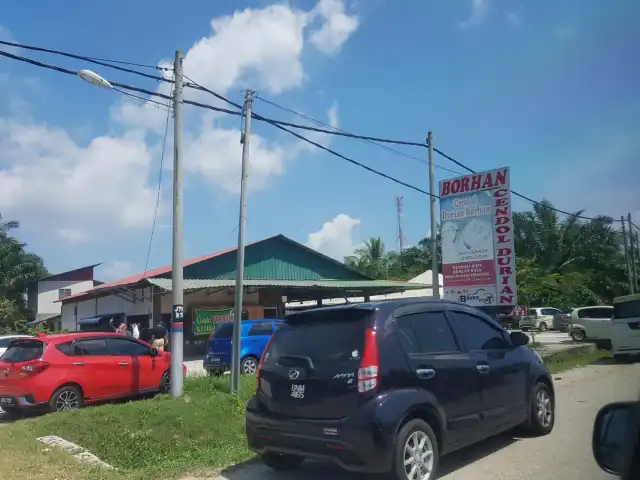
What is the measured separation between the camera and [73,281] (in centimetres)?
4744

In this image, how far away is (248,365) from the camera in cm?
1634

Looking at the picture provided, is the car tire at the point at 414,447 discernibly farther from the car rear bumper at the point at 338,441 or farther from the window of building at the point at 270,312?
the window of building at the point at 270,312

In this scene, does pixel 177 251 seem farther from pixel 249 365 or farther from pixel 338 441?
pixel 338 441

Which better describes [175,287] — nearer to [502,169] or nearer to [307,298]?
[502,169]

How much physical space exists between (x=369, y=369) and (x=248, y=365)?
38.4 feet

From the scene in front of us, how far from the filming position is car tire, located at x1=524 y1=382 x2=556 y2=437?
7.14 metres

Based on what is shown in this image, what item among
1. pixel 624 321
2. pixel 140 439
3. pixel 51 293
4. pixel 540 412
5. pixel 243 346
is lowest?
pixel 140 439

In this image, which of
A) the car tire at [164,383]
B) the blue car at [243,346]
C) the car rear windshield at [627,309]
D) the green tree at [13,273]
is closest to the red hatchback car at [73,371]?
the car tire at [164,383]

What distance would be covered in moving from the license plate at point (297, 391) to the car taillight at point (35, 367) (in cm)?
709

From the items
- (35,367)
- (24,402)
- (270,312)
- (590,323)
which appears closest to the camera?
(24,402)

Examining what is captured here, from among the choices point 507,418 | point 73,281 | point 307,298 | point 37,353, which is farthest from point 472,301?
point 73,281

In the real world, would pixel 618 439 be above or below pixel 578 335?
above

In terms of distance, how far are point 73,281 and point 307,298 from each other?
83.3 feet

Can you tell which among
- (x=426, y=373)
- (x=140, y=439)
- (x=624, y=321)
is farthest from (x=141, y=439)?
(x=624, y=321)
